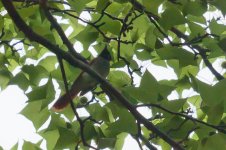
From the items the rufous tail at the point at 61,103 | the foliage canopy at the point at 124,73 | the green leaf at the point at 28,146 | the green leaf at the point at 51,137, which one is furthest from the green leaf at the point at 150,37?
the green leaf at the point at 28,146

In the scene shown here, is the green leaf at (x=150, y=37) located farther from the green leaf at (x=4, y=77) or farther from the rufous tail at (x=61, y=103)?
the green leaf at (x=4, y=77)

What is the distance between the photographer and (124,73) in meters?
2.27

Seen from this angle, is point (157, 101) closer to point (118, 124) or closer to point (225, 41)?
point (118, 124)

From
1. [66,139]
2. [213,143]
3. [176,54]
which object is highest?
[176,54]

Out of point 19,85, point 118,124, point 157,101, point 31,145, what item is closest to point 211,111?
point 157,101

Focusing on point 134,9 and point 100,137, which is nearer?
point 100,137

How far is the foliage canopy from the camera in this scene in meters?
1.61

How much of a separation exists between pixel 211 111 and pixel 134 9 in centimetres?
73

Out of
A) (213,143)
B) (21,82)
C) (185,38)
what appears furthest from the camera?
(185,38)

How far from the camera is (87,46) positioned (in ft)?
6.96

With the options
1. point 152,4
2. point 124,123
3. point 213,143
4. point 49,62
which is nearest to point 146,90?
point 124,123

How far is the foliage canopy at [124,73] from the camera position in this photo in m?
1.61

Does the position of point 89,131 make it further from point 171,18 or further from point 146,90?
point 171,18

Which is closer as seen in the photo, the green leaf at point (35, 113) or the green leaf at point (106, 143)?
the green leaf at point (106, 143)
